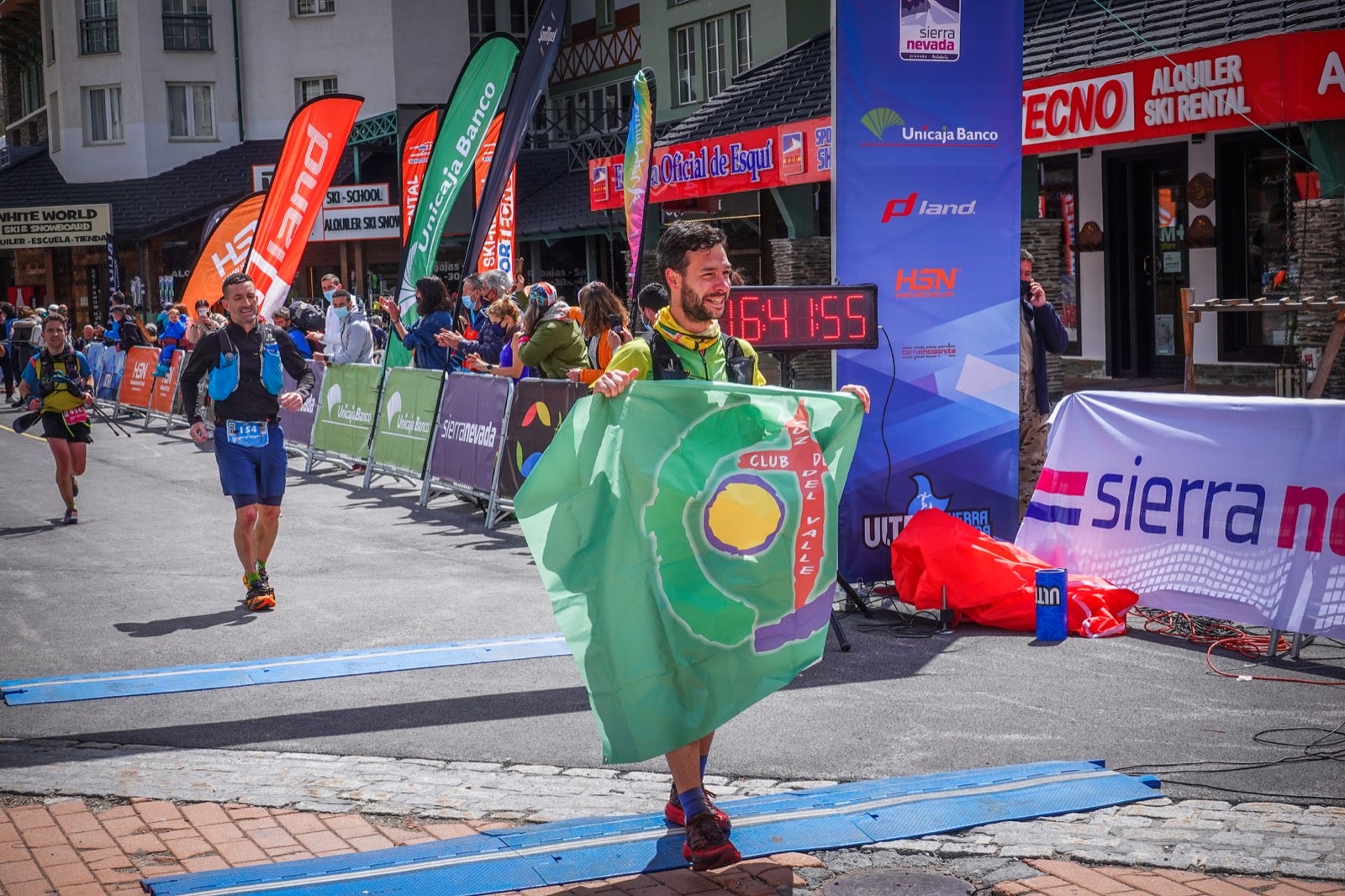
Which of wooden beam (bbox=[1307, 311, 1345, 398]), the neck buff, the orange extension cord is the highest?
the neck buff

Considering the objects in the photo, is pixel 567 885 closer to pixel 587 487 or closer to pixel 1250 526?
pixel 587 487

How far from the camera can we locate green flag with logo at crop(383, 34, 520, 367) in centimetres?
1564

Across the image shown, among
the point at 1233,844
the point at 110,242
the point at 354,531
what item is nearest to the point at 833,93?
the point at 1233,844

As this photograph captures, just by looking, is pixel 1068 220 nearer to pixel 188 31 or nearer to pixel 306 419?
pixel 306 419

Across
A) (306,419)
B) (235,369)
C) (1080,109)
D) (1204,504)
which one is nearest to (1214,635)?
(1204,504)

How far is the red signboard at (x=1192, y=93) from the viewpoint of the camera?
1398 centimetres

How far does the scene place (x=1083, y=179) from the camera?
20531 millimetres

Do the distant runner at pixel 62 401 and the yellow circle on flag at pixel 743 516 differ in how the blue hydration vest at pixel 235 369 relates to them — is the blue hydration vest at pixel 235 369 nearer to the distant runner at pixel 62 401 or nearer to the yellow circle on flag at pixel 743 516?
the distant runner at pixel 62 401

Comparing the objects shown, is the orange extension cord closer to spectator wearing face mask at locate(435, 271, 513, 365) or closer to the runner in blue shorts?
the runner in blue shorts

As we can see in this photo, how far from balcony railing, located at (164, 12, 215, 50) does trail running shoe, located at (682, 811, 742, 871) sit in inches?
1957

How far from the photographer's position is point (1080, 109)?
659 inches

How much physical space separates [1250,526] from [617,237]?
29.9m

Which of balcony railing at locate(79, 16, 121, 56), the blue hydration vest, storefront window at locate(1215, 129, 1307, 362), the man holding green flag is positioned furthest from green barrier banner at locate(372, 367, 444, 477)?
balcony railing at locate(79, 16, 121, 56)

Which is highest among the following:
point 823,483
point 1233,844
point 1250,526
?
point 823,483
